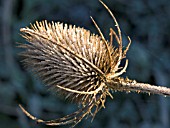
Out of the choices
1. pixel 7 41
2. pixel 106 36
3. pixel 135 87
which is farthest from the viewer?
pixel 7 41

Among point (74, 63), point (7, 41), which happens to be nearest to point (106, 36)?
point (7, 41)

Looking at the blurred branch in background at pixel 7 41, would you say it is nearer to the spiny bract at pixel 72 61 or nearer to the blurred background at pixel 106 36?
the blurred background at pixel 106 36

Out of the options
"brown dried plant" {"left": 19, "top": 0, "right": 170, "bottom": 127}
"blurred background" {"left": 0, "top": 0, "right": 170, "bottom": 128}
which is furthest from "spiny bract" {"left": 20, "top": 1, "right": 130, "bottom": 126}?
"blurred background" {"left": 0, "top": 0, "right": 170, "bottom": 128}

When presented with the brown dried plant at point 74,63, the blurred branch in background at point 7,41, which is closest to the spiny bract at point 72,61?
the brown dried plant at point 74,63

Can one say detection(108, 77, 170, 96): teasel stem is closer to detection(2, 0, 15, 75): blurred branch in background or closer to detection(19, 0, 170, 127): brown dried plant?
detection(19, 0, 170, 127): brown dried plant

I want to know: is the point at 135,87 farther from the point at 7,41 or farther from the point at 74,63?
the point at 7,41

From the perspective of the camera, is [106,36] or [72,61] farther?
[106,36]
